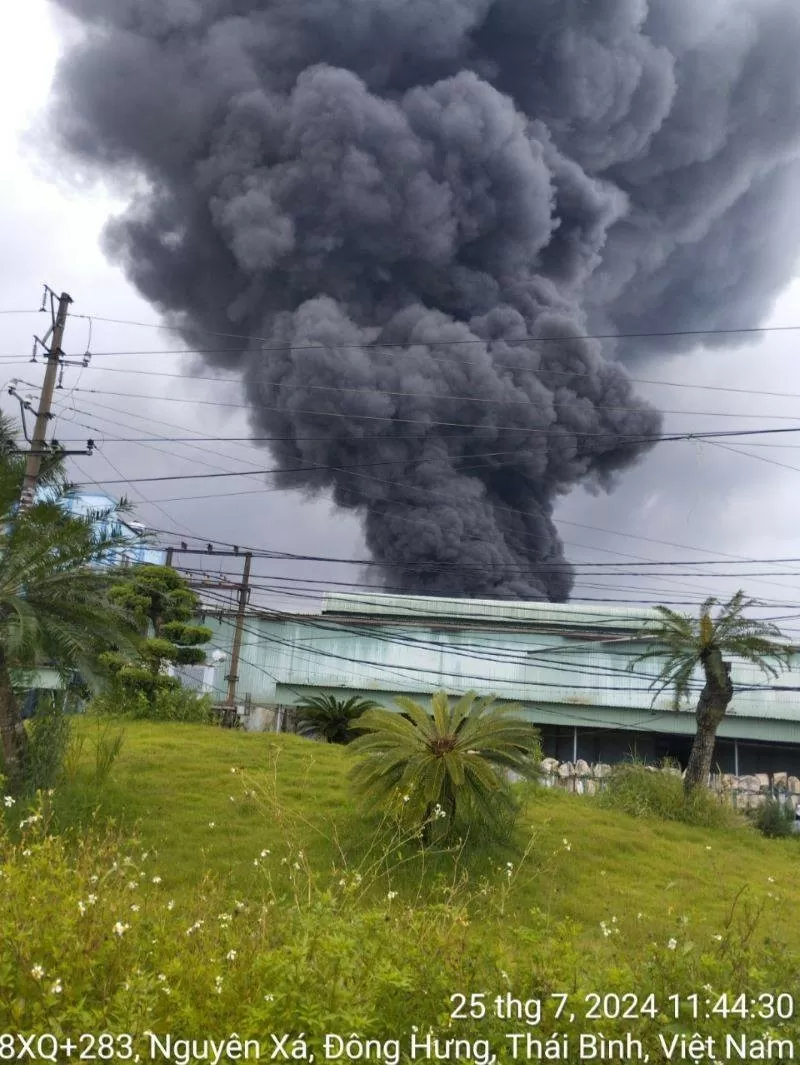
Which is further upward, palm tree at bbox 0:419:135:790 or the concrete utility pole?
the concrete utility pole

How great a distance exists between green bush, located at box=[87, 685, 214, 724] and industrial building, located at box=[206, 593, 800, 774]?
29.0 feet

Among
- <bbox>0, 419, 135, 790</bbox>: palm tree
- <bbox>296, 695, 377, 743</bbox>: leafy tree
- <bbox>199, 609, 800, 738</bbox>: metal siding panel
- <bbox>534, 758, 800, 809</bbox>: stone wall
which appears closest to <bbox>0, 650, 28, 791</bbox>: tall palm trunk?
<bbox>0, 419, 135, 790</bbox>: palm tree

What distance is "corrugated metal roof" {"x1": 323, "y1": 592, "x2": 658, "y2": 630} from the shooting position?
39219 mm

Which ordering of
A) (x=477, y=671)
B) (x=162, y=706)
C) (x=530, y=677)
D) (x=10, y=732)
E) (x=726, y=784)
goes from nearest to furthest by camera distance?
(x=10, y=732) → (x=726, y=784) → (x=162, y=706) → (x=530, y=677) → (x=477, y=671)

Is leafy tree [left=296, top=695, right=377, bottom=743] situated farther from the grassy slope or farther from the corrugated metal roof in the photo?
the grassy slope

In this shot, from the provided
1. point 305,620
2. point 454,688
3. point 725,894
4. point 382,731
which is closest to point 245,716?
point 305,620

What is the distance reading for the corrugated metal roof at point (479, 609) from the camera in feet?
129

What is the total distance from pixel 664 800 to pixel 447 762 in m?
10.6

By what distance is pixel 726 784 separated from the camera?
24422 mm

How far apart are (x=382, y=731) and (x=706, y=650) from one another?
1240 centimetres

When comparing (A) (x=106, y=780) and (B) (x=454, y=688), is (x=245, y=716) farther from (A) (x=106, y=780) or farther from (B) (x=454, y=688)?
(A) (x=106, y=780)

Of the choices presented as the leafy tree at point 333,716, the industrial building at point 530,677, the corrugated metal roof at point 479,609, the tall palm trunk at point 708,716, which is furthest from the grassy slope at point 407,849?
the corrugated metal roof at point 479,609
